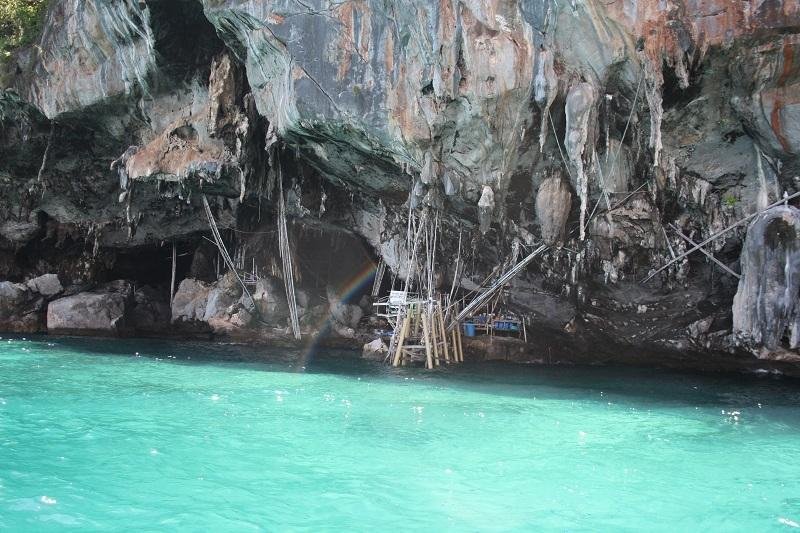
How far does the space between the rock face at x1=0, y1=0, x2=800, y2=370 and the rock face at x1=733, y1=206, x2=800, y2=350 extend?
0.04 metres

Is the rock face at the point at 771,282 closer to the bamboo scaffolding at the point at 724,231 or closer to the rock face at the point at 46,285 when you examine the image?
the bamboo scaffolding at the point at 724,231

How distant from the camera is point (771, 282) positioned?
11797 mm

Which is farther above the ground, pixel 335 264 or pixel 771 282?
pixel 335 264

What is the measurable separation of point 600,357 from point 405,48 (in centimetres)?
945

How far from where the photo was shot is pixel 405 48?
12703mm

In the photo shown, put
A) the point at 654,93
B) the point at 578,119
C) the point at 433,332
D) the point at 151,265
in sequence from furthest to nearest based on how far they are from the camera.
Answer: the point at 151,265
the point at 433,332
the point at 578,119
the point at 654,93

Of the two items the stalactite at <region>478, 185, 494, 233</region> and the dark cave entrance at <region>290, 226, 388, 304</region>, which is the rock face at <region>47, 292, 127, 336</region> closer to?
the dark cave entrance at <region>290, 226, 388, 304</region>

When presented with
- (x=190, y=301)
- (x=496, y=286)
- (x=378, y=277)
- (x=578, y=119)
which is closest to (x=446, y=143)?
(x=578, y=119)

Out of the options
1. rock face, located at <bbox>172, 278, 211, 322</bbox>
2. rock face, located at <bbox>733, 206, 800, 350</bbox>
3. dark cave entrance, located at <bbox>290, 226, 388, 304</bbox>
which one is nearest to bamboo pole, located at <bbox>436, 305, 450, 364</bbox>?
dark cave entrance, located at <bbox>290, 226, 388, 304</bbox>

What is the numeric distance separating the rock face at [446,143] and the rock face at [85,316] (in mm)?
858

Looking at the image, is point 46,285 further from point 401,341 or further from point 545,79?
point 545,79

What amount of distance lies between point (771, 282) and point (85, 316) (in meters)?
18.5

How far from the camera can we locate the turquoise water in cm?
610

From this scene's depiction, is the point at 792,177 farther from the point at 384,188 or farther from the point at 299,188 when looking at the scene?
the point at 299,188
